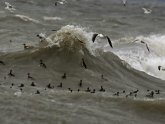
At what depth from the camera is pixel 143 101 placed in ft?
36.5

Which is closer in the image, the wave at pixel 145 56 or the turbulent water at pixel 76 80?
the turbulent water at pixel 76 80

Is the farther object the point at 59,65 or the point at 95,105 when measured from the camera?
the point at 59,65

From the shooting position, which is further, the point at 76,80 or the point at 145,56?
the point at 145,56

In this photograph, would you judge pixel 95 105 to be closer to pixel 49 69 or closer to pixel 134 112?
pixel 134 112

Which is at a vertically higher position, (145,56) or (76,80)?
(145,56)

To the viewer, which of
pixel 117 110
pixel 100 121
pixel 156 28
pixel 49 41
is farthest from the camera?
pixel 156 28

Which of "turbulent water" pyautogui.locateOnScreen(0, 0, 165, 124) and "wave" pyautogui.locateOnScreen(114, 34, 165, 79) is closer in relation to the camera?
"turbulent water" pyautogui.locateOnScreen(0, 0, 165, 124)

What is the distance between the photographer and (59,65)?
13953 millimetres

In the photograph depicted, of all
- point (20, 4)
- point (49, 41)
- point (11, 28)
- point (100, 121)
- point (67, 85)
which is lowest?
point (100, 121)

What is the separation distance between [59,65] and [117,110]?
3931 mm

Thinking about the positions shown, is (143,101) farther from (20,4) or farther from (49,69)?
(20,4)

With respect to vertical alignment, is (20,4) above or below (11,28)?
above

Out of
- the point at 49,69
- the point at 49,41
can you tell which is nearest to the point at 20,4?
the point at 49,41

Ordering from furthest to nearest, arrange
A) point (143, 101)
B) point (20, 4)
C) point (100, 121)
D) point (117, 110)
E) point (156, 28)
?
1. point (20, 4)
2. point (156, 28)
3. point (143, 101)
4. point (117, 110)
5. point (100, 121)
